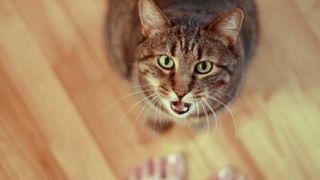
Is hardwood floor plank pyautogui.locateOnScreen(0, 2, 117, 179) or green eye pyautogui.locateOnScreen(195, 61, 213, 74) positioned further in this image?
hardwood floor plank pyautogui.locateOnScreen(0, 2, 117, 179)

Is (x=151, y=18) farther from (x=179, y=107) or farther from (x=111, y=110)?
(x=111, y=110)

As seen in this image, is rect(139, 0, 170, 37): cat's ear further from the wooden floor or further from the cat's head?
the wooden floor

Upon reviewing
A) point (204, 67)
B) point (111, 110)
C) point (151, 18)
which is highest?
point (151, 18)

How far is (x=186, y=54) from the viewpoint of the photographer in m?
0.93

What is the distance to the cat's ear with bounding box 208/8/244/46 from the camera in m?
0.88

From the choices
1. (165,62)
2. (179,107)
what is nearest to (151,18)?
(165,62)

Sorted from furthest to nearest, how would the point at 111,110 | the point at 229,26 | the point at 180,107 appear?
the point at 111,110 → the point at 180,107 → the point at 229,26

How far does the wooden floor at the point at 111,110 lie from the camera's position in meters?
1.30

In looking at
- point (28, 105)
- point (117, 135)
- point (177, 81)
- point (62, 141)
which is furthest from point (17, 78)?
point (177, 81)

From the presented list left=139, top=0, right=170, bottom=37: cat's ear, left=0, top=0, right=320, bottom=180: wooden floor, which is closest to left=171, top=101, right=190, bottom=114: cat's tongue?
left=139, top=0, right=170, bottom=37: cat's ear

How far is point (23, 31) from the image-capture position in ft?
4.45

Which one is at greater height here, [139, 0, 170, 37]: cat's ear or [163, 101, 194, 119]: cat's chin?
[139, 0, 170, 37]: cat's ear

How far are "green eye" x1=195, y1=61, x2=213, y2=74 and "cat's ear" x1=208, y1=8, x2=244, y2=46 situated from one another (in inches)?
2.1

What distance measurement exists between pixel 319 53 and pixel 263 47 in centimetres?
15
